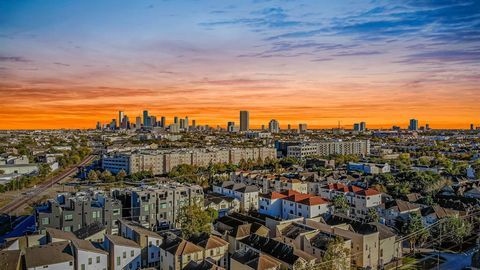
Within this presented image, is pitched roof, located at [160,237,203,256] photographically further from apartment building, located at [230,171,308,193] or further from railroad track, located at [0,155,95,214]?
railroad track, located at [0,155,95,214]

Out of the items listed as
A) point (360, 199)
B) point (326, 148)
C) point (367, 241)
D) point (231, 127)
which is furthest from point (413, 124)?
point (367, 241)

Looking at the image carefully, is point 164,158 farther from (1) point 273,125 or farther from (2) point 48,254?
(1) point 273,125

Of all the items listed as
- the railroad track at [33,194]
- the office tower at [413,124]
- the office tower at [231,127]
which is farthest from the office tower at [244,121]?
the railroad track at [33,194]

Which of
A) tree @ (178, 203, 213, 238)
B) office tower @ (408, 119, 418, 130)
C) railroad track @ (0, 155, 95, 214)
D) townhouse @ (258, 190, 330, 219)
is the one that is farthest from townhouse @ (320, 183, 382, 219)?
office tower @ (408, 119, 418, 130)

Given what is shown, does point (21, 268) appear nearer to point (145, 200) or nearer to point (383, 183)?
point (145, 200)

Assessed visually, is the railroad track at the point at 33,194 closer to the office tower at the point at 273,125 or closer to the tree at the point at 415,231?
the tree at the point at 415,231

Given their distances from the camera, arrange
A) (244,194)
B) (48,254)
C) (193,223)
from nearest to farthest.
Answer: (48,254)
(193,223)
(244,194)
